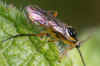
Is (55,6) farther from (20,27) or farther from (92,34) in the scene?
(20,27)

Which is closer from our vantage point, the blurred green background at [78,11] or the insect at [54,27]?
the insect at [54,27]

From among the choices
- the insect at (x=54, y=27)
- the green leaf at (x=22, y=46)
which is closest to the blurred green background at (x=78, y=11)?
the insect at (x=54, y=27)

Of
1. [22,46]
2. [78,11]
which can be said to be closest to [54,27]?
[22,46]

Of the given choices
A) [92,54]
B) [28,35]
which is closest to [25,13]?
[28,35]

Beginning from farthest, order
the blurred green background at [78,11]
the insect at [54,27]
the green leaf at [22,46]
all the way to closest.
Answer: the blurred green background at [78,11], the insect at [54,27], the green leaf at [22,46]

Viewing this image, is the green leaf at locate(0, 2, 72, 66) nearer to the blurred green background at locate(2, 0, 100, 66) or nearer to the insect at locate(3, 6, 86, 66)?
the insect at locate(3, 6, 86, 66)

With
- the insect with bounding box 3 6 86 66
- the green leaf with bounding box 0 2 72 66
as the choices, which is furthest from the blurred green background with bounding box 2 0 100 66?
the green leaf with bounding box 0 2 72 66

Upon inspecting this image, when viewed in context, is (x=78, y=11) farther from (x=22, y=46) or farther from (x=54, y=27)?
(x=22, y=46)

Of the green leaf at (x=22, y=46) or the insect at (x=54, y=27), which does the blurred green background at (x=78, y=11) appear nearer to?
Answer: the insect at (x=54, y=27)
